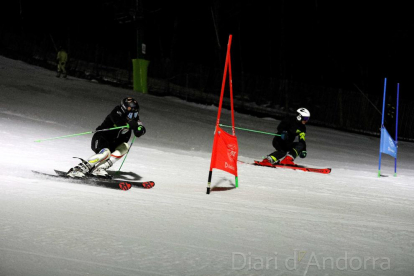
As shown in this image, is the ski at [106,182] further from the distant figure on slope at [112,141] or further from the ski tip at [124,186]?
the distant figure on slope at [112,141]

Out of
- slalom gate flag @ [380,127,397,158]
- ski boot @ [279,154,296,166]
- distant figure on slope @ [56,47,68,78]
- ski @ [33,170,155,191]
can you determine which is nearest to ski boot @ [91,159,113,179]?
ski @ [33,170,155,191]

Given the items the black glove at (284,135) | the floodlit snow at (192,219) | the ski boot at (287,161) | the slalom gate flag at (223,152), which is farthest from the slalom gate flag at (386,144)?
Answer: the slalom gate flag at (223,152)

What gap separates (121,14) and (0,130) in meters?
16.1

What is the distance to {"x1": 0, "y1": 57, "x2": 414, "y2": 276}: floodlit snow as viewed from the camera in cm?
455

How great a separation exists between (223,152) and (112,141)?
1867 millimetres

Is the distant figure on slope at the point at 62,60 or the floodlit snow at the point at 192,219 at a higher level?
the distant figure on slope at the point at 62,60

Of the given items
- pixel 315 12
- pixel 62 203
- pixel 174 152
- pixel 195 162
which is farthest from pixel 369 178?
pixel 315 12

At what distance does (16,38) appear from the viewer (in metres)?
33.6

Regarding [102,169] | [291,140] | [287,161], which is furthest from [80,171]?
[287,161]

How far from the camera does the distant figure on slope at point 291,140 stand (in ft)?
43.3

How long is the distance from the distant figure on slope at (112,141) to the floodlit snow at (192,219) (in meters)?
0.57

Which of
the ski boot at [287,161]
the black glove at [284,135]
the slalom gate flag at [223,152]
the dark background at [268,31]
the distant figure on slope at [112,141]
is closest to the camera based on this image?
the distant figure on slope at [112,141]

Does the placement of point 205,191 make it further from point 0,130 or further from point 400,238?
point 0,130

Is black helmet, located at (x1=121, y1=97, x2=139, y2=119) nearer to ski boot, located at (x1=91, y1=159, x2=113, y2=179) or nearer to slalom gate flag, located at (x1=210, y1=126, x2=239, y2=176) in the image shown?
Answer: ski boot, located at (x1=91, y1=159, x2=113, y2=179)
